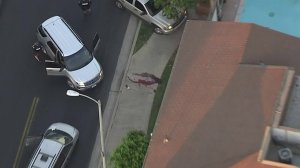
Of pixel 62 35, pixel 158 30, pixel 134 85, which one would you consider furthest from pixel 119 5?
pixel 134 85

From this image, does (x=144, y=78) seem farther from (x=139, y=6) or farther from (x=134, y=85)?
(x=139, y=6)

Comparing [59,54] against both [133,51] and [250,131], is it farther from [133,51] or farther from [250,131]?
[250,131]

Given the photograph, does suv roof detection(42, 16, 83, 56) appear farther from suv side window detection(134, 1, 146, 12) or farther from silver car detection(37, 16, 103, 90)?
suv side window detection(134, 1, 146, 12)

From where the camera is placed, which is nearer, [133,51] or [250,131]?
[250,131]

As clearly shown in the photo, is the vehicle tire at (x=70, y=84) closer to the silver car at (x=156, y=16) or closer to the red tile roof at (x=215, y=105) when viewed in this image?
the silver car at (x=156, y=16)

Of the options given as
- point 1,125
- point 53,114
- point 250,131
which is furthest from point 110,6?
point 250,131
